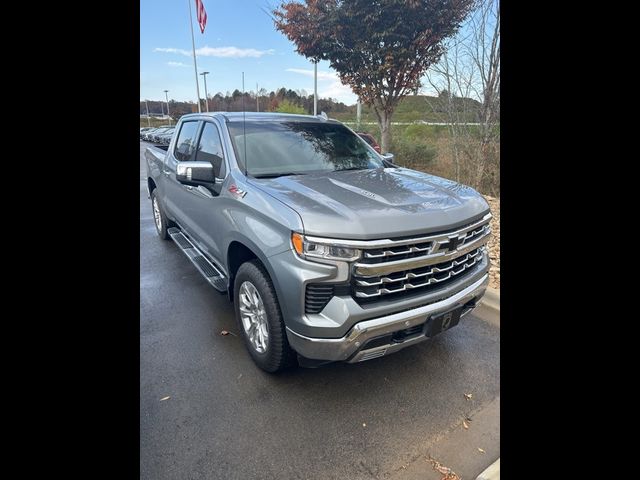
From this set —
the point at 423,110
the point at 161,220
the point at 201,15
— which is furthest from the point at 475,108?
the point at 161,220

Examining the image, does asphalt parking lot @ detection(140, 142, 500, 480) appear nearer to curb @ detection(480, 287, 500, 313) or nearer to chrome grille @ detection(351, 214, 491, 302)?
curb @ detection(480, 287, 500, 313)

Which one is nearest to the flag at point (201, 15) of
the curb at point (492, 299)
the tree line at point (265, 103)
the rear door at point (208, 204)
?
the tree line at point (265, 103)

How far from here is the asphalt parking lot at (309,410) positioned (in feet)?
6.66

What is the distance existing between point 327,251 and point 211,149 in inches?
78.2

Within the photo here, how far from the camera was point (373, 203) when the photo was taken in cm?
233

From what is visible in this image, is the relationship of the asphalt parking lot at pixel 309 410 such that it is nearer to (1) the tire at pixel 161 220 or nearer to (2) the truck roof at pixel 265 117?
(2) the truck roof at pixel 265 117

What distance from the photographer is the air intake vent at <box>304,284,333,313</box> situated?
2.11 m

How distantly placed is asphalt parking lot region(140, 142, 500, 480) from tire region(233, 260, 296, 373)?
18 centimetres

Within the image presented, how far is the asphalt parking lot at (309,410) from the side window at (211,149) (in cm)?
138
